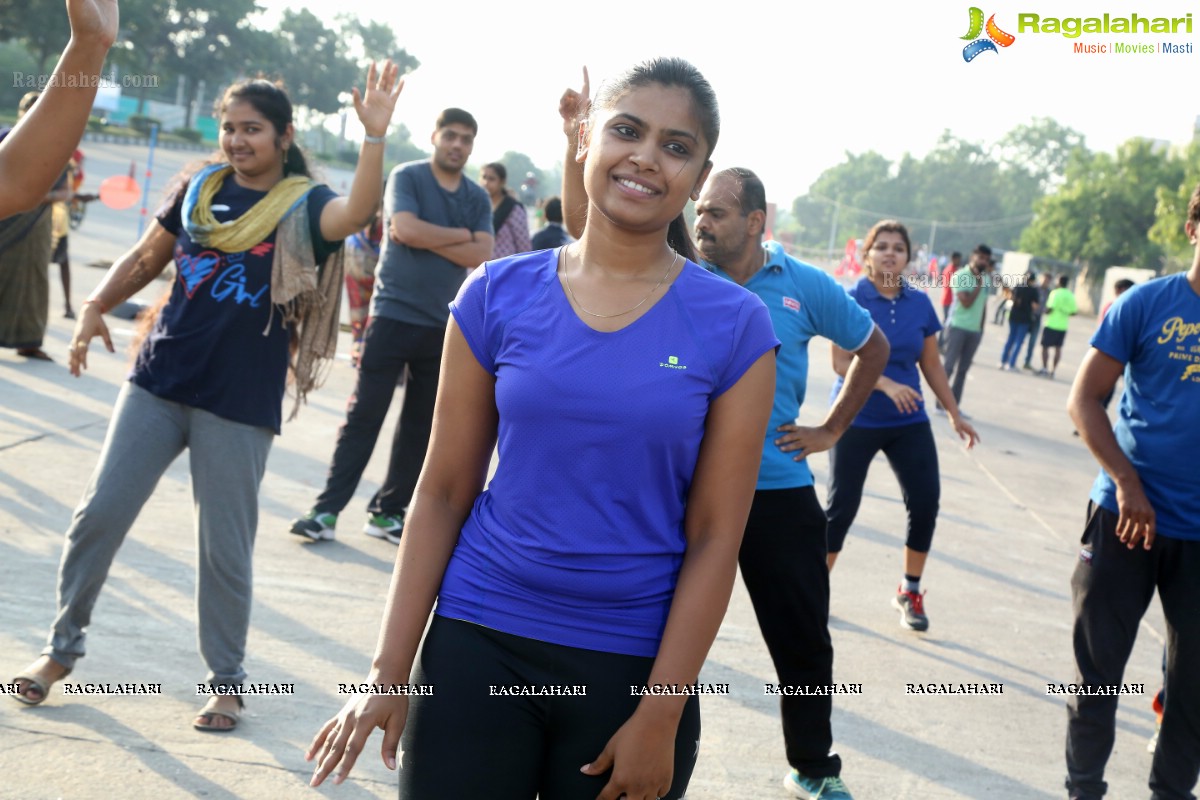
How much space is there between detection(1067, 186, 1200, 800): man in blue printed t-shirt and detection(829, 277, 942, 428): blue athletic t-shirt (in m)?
2.38

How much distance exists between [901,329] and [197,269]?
399cm

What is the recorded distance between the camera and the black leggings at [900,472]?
6.46m

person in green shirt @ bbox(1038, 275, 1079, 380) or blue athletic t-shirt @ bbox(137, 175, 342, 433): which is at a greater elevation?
person in green shirt @ bbox(1038, 275, 1079, 380)

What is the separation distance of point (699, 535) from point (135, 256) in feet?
9.83

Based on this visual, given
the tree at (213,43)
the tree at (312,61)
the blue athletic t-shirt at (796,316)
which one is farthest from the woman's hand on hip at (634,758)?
the tree at (312,61)

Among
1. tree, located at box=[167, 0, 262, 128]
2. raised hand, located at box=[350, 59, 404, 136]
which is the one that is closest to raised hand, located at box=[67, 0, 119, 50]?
raised hand, located at box=[350, 59, 404, 136]

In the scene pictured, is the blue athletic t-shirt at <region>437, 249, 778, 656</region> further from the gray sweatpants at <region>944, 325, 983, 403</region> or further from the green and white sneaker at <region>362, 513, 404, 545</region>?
the gray sweatpants at <region>944, 325, 983, 403</region>

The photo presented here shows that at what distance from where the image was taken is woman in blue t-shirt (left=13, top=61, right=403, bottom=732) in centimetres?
421

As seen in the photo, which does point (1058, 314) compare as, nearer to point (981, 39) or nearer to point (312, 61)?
point (981, 39)

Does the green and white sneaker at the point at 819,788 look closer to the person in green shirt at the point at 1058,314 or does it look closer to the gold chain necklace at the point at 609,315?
the gold chain necklace at the point at 609,315

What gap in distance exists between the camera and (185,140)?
67.4 metres

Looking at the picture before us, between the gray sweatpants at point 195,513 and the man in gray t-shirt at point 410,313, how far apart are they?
8.49ft

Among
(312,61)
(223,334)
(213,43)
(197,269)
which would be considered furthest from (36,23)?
(223,334)

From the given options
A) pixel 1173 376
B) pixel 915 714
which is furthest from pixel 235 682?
pixel 1173 376
